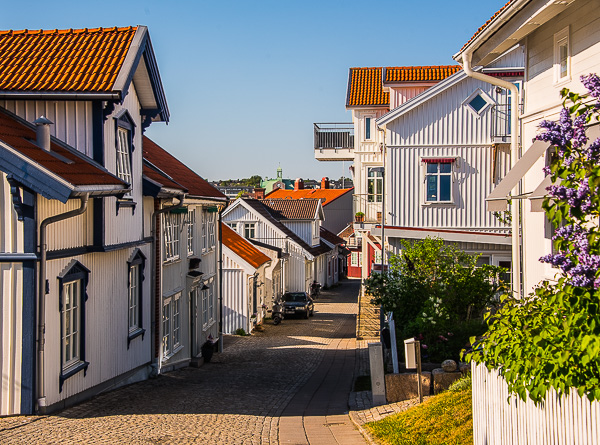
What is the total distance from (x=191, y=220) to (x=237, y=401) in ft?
30.4

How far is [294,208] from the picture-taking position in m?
52.5

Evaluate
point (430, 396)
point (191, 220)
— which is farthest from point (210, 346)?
point (430, 396)

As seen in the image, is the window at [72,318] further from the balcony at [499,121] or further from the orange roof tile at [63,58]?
the balcony at [499,121]

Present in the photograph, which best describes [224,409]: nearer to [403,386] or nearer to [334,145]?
[403,386]

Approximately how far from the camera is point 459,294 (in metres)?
16.1

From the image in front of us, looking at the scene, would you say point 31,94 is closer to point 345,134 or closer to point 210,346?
point 210,346

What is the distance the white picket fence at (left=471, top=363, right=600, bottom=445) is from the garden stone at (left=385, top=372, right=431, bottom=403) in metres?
3.79

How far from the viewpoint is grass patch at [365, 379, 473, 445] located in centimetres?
934

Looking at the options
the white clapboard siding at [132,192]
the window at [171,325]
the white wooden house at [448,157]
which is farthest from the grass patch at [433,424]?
the white wooden house at [448,157]

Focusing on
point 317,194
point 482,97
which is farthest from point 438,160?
point 317,194

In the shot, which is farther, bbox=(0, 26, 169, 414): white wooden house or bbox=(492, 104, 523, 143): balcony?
bbox=(492, 104, 523, 143): balcony

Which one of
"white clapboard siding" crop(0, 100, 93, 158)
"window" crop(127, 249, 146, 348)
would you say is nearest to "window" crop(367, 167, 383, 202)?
"window" crop(127, 249, 146, 348)

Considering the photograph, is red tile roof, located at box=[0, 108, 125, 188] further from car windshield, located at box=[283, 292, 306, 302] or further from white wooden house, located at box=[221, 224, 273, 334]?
car windshield, located at box=[283, 292, 306, 302]

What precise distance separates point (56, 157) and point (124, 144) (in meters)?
3.72
